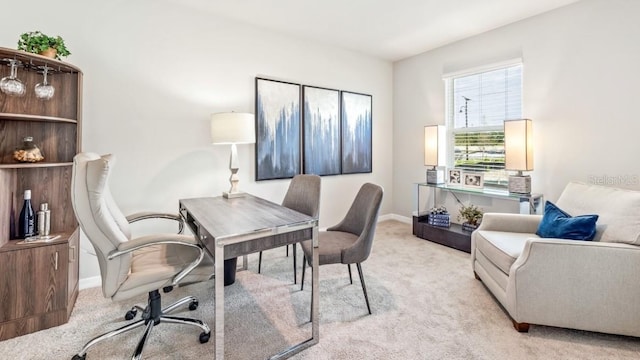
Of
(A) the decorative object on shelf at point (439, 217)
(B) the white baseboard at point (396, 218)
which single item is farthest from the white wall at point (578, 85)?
(B) the white baseboard at point (396, 218)

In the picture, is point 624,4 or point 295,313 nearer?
point 295,313

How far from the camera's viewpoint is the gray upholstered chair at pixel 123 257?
4.86ft

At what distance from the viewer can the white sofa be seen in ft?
5.77

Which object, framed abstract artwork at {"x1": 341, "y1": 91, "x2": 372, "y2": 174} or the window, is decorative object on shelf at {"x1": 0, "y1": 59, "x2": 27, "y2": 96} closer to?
framed abstract artwork at {"x1": 341, "y1": 91, "x2": 372, "y2": 174}

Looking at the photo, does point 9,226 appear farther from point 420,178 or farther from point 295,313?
point 420,178

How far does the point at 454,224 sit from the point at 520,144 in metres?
1.34

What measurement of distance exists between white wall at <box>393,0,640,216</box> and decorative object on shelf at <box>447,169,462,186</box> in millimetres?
350

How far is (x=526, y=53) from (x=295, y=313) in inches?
142

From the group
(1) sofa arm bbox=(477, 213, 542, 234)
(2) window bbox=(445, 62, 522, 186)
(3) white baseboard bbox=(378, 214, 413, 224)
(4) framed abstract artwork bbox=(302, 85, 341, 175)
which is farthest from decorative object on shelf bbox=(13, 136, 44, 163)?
(2) window bbox=(445, 62, 522, 186)

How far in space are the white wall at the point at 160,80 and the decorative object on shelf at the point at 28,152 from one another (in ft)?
1.33

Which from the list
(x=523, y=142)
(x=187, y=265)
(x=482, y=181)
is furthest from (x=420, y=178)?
(x=187, y=265)

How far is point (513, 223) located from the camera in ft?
8.50

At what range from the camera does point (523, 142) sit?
307 centimetres

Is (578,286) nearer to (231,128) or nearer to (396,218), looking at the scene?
(231,128)
